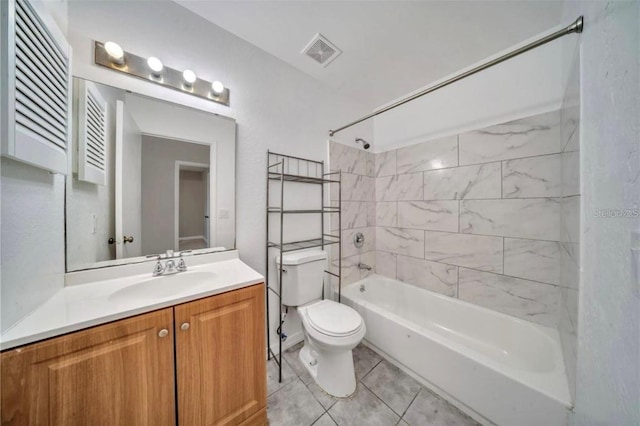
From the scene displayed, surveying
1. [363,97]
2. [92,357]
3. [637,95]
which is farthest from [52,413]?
[363,97]

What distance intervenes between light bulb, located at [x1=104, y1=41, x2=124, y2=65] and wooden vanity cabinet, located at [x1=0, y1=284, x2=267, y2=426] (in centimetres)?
→ 132

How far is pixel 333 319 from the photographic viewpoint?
53.9 inches

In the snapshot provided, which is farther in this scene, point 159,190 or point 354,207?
point 354,207

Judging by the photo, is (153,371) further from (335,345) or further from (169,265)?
(335,345)

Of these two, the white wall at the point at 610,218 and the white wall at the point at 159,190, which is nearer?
the white wall at the point at 610,218

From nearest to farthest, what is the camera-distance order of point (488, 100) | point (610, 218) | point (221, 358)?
point (610, 218) < point (221, 358) < point (488, 100)

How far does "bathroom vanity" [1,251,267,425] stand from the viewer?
22.9 inches

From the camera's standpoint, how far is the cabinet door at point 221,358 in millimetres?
821

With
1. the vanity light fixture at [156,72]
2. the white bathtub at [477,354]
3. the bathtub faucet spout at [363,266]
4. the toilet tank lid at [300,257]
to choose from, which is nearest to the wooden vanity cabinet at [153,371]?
the toilet tank lid at [300,257]

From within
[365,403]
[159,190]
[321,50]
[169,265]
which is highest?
Answer: [321,50]

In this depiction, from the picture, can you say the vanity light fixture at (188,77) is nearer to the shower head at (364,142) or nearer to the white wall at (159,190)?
the white wall at (159,190)

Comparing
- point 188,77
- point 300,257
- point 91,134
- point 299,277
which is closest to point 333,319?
point 299,277

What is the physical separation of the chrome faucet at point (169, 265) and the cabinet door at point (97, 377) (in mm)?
425

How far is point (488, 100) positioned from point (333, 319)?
85.6 inches
